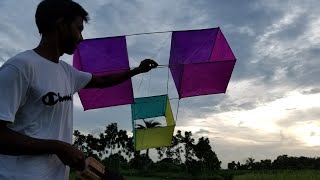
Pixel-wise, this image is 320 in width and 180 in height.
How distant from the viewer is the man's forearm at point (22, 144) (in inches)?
53.0

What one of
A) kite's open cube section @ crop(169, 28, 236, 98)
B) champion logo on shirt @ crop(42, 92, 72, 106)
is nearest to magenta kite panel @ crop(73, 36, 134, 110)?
kite's open cube section @ crop(169, 28, 236, 98)

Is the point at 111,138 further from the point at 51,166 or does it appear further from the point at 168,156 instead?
the point at 51,166

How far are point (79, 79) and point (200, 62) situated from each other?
3.60m

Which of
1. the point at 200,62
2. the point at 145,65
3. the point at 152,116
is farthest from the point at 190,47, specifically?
the point at 145,65

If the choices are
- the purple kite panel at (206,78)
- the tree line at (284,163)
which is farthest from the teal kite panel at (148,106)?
the tree line at (284,163)

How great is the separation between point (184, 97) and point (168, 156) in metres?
52.9

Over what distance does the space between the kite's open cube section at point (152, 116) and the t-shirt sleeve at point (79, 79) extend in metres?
5.14

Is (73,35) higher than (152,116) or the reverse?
the reverse

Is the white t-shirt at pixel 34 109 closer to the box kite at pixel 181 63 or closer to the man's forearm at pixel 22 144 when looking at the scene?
the man's forearm at pixel 22 144

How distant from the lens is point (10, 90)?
1.37 metres

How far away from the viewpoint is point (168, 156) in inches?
2261

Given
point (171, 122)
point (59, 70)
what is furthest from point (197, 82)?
point (59, 70)

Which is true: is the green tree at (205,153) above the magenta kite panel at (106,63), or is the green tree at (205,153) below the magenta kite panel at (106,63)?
above

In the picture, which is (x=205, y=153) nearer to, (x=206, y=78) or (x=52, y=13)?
(x=206, y=78)
